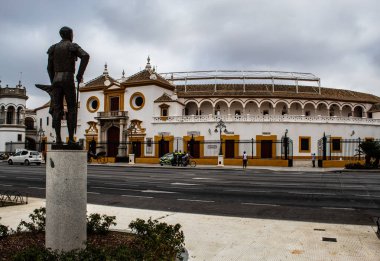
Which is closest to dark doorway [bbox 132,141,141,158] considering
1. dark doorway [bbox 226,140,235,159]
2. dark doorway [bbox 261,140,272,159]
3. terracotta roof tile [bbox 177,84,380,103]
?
terracotta roof tile [bbox 177,84,380,103]

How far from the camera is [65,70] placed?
6422 millimetres

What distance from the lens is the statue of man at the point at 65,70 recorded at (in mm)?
6383

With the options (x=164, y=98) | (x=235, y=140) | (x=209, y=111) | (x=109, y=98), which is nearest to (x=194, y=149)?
(x=235, y=140)

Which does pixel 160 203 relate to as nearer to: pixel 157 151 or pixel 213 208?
pixel 213 208

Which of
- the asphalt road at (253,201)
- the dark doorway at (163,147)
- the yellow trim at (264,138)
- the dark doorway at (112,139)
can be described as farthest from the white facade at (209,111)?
the asphalt road at (253,201)

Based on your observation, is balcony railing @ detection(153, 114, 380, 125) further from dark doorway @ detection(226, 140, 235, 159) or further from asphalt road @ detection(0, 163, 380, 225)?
asphalt road @ detection(0, 163, 380, 225)

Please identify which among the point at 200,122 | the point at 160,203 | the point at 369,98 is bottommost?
the point at 160,203

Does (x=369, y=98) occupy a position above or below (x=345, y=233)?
above

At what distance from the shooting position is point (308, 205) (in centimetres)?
1176

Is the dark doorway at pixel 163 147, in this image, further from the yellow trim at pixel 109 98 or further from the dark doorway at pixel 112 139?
the yellow trim at pixel 109 98

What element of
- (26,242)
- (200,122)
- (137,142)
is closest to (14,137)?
(137,142)

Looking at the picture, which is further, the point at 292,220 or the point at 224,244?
the point at 292,220

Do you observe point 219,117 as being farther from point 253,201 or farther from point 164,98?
point 253,201

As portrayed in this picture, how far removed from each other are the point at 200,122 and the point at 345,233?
36921mm
